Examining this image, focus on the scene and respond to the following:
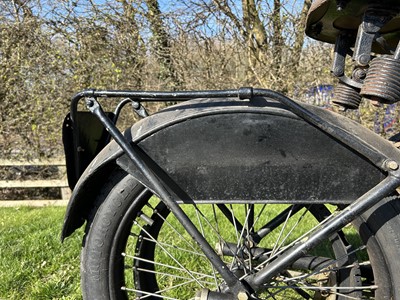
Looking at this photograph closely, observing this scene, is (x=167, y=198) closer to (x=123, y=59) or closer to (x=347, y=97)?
(x=347, y=97)

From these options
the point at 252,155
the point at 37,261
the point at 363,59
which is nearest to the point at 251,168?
the point at 252,155

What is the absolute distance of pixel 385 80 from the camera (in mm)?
1412

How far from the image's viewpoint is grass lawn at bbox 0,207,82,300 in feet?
8.58

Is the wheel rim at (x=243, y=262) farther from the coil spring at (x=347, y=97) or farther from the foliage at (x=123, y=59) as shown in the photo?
the foliage at (x=123, y=59)

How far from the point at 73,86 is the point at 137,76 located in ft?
3.30

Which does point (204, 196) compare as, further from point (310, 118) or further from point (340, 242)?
point (340, 242)

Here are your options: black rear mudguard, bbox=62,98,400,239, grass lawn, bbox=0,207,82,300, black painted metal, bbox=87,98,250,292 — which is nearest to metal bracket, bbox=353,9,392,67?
black rear mudguard, bbox=62,98,400,239

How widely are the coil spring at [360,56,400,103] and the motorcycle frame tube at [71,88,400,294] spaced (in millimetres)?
202

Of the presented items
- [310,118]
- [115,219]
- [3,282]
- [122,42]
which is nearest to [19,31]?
[122,42]

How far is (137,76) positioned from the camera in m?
6.05

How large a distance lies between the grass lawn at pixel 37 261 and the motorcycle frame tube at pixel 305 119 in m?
1.48

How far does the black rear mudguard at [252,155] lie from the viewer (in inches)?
55.4

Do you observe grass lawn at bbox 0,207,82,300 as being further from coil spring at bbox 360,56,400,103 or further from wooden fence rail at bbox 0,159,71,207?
coil spring at bbox 360,56,400,103

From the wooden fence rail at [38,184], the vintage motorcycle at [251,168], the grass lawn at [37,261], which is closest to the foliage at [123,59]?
the wooden fence rail at [38,184]
